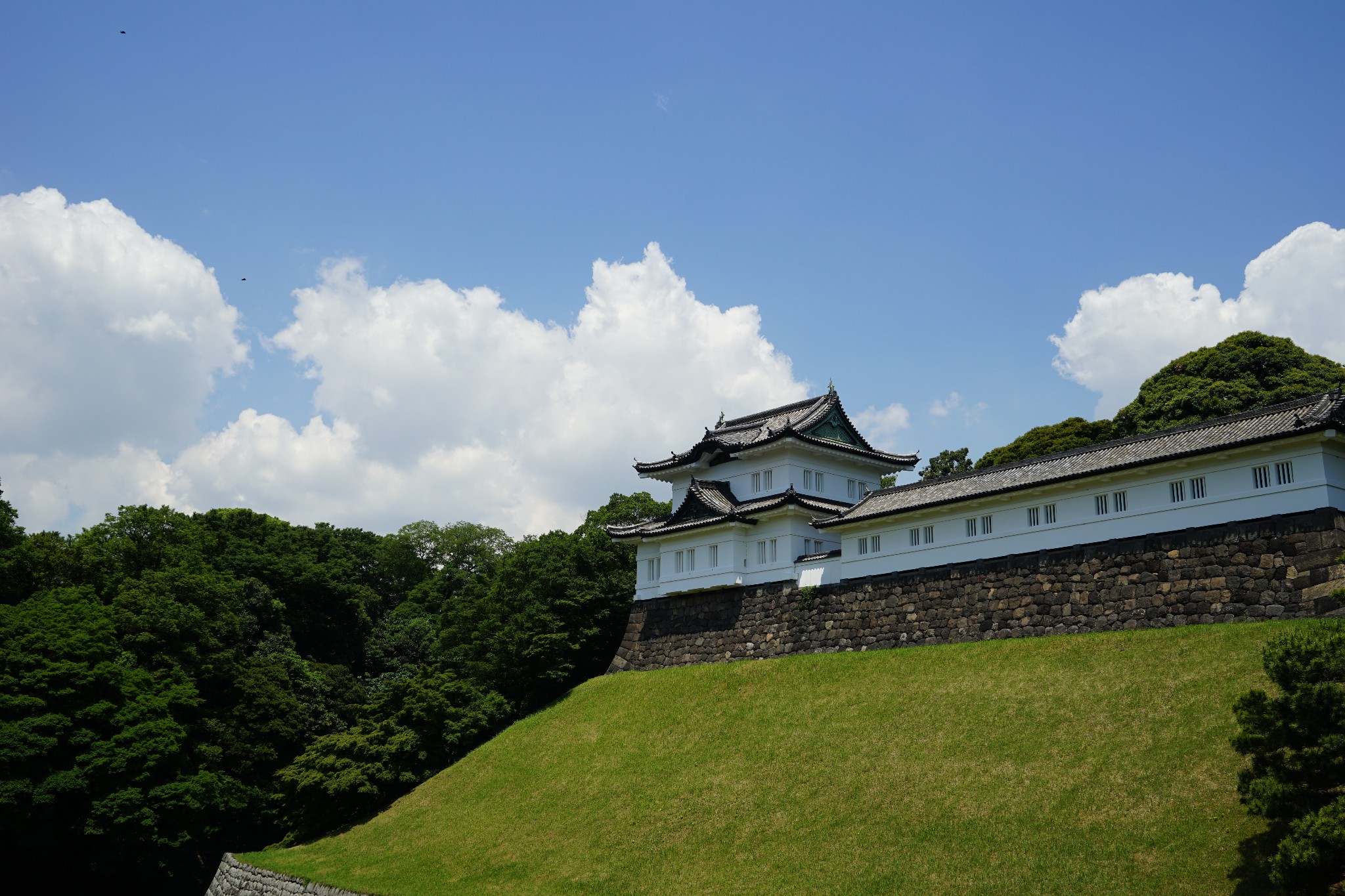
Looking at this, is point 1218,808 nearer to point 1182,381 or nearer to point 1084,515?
point 1084,515

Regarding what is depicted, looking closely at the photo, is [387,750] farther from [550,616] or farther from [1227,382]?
[1227,382]

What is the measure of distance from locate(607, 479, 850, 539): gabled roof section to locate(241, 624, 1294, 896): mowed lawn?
5.30 metres

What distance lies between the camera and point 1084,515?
2769cm

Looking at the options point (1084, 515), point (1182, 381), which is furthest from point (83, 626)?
point (1182, 381)

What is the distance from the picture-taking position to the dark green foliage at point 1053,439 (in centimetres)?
4231

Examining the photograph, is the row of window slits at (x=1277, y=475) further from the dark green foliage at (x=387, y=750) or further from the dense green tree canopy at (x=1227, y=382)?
the dark green foliage at (x=387, y=750)

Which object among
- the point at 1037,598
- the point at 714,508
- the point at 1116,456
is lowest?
the point at 1037,598

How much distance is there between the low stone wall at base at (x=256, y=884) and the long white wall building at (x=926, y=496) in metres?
15.7

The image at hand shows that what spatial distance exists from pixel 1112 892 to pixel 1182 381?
27270 mm

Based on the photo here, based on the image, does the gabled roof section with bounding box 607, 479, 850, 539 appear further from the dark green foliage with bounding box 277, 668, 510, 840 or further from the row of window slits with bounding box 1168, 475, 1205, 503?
the row of window slits with bounding box 1168, 475, 1205, 503

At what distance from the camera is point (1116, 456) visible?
27391 millimetres

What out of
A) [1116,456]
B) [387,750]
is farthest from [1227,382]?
[387,750]

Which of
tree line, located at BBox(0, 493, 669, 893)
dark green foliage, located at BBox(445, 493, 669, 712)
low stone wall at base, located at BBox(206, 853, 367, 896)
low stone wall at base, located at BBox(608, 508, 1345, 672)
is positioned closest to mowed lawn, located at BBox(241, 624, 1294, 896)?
low stone wall at base, located at BBox(206, 853, 367, 896)

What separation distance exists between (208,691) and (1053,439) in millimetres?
33639
